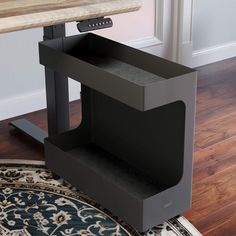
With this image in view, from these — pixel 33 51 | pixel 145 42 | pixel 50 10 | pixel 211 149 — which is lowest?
pixel 211 149

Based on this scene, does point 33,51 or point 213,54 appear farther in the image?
point 213,54

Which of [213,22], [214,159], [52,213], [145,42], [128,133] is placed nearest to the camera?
[52,213]

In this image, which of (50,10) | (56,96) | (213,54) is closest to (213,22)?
(213,54)

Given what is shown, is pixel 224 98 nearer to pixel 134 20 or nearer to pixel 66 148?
pixel 134 20

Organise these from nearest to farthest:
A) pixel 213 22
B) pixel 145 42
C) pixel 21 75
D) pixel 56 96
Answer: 1. pixel 56 96
2. pixel 21 75
3. pixel 145 42
4. pixel 213 22

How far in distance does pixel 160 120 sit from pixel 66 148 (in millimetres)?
478

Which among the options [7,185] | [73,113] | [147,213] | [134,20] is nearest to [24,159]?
[7,185]

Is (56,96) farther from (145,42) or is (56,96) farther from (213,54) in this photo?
(213,54)

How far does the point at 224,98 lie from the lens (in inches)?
120

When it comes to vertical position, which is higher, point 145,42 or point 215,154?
point 145,42

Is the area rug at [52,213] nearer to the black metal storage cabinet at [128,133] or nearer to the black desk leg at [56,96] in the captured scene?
the black metal storage cabinet at [128,133]

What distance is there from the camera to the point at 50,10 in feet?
6.01

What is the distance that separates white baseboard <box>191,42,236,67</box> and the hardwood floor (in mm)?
91

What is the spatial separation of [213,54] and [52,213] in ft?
6.27
